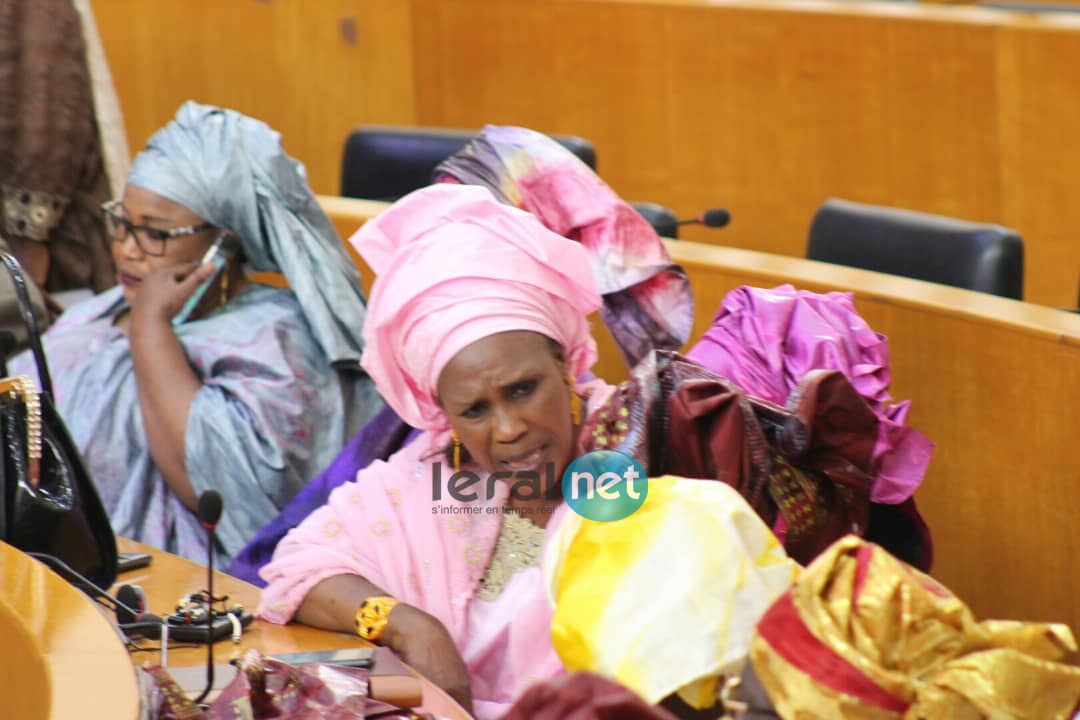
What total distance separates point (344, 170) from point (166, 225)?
1202 millimetres

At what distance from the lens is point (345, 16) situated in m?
5.68

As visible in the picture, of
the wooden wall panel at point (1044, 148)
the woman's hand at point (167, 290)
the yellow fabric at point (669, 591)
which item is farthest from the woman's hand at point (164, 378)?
the wooden wall panel at point (1044, 148)

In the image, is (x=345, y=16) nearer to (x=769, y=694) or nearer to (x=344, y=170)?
(x=344, y=170)

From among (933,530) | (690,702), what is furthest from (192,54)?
(690,702)

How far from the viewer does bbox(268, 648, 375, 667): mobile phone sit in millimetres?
2114

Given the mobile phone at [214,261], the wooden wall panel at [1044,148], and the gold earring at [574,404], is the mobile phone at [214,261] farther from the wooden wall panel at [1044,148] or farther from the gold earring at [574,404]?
the wooden wall panel at [1044,148]

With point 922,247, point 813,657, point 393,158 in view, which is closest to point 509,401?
point 813,657

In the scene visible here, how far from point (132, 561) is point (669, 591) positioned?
55.0 inches

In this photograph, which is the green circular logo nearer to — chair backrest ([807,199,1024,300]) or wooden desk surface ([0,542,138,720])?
wooden desk surface ([0,542,138,720])

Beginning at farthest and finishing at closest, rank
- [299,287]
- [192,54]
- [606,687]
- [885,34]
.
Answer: [192,54] < [885,34] < [299,287] < [606,687]

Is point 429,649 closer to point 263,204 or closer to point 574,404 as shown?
point 574,404

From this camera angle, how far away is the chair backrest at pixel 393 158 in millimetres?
4215

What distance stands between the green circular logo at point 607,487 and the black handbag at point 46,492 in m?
0.85

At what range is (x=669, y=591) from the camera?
152 centimetres
